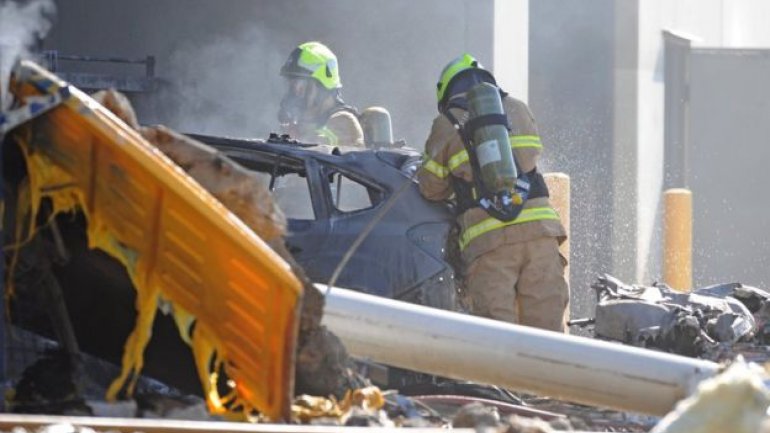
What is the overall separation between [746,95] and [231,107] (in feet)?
17.9

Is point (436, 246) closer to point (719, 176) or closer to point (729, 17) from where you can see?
point (719, 176)

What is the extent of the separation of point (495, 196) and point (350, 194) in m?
0.71

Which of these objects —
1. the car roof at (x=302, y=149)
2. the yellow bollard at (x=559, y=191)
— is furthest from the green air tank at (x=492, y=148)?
the yellow bollard at (x=559, y=191)

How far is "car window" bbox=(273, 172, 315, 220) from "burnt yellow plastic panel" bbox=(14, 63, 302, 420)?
2.59 m

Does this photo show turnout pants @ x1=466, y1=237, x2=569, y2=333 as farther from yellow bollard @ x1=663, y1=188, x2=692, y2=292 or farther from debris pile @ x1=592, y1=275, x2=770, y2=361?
yellow bollard @ x1=663, y1=188, x2=692, y2=292

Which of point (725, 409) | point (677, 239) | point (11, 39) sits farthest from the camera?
point (677, 239)

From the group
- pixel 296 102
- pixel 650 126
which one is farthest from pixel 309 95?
pixel 650 126

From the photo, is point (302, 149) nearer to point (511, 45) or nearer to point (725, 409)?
point (725, 409)

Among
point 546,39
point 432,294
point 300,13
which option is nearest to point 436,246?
point 432,294

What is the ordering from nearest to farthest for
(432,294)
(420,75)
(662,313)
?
1. (432,294)
2. (662,313)
3. (420,75)

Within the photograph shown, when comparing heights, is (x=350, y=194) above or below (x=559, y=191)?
above

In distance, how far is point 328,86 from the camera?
1053cm

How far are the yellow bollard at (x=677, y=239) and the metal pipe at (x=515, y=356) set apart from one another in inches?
312

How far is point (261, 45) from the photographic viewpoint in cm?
1530
